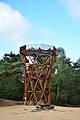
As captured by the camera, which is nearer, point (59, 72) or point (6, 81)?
point (6, 81)

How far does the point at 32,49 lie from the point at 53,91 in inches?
720

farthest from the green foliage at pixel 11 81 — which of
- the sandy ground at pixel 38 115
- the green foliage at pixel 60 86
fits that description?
the sandy ground at pixel 38 115

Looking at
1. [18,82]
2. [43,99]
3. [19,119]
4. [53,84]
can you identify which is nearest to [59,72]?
[53,84]

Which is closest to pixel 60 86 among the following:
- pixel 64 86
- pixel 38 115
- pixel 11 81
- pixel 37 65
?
pixel 64 86

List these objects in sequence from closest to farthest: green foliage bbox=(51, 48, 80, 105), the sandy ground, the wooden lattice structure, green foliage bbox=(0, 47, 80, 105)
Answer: the sandy ground < the wooden lattice structure < green foliage bbox=(0, 47, 80, 105) < green foliage bbox=(51, 48, 80, 105)

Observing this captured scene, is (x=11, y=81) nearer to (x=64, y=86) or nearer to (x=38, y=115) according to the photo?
(x=64, y=86)

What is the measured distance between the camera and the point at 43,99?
35156mm

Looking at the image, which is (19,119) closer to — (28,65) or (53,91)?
(28,65)

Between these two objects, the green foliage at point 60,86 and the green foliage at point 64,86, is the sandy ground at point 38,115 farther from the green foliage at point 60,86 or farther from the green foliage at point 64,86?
the green foliage at point 64,86

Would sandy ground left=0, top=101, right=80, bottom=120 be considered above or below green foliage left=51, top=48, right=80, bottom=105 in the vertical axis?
below

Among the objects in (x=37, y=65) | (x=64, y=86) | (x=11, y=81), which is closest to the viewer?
(x=37, y=65)

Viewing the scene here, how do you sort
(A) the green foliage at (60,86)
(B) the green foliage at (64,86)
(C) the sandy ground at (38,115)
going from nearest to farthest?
(C) the sandy ground at (38,115), (A) the green foliage at (60,86), (B) the green foliage at (64,86)

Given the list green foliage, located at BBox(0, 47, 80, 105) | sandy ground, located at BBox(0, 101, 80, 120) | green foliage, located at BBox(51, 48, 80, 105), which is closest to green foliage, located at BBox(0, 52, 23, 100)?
green foliage, located at BBox(0, 47, 80, 105)

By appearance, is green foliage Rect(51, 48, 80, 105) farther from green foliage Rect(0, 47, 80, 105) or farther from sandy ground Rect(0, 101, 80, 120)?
sandy ground Rect(0, 101, 80, 120)
